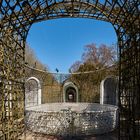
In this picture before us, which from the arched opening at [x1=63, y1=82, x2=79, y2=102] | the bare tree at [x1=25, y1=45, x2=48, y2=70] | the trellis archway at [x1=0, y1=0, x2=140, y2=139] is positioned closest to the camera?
A: the trellis archway at [x1=0, y1=0, x2=140, y2=139]

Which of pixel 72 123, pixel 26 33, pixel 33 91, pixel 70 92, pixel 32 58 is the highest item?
pixel 32 58

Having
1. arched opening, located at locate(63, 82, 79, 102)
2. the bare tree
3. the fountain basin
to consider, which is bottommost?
the fountain basin

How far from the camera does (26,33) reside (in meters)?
6.87

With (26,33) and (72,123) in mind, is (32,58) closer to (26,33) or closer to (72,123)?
(72,123)

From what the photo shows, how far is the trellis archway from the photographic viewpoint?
5.23 m

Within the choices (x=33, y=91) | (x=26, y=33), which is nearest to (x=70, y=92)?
(x=33, y=91)

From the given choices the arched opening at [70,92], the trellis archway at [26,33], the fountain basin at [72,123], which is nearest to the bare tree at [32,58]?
the arched opening at [70,92]

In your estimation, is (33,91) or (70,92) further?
(70,92)

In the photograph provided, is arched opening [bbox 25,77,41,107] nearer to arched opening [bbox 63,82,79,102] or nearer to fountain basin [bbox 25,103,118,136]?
arched opening [bbox 63,82,79,102]

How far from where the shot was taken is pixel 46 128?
28.2ft

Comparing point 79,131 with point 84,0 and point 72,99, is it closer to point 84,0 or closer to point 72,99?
point 84,0

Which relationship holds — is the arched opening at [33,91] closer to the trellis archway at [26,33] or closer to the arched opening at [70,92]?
the arched opening at [70,92]

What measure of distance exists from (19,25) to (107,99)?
8743mm

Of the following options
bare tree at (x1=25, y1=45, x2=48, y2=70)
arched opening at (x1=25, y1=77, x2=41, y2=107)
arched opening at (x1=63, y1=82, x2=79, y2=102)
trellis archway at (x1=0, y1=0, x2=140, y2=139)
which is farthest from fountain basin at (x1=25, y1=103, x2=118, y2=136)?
bare tree at (x1=25, y1=45, x2=48, y2=70)
